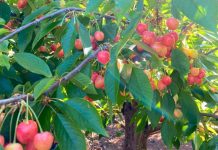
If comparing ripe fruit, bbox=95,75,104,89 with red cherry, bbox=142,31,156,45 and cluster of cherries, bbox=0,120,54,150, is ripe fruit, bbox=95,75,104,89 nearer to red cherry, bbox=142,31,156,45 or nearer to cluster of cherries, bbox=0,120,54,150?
red cherry, bbox=142,31,156,45

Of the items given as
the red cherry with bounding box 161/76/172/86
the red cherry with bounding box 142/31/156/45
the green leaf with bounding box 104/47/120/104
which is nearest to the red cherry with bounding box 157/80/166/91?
the red cherry with bounding box 161/76/172/86

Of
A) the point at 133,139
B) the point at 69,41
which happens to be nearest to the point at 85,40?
the point at 69,41

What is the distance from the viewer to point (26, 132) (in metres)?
0.77

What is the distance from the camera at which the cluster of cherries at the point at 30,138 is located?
75cm

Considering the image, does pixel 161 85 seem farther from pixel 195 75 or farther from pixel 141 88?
pixel 141 88

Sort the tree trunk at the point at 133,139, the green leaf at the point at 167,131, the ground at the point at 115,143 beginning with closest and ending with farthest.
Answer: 1. the green leaf at the point at 167,131
2. the tree trunk at the point at 133,139
3. the ground at the point at 115,143

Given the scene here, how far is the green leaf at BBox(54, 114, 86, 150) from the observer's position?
0.85m

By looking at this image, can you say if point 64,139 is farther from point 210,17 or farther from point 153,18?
point 153,18

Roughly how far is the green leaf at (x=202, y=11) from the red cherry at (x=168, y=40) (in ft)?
1.21

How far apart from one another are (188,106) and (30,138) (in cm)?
80

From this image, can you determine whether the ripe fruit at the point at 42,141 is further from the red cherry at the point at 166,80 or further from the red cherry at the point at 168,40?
the red cherry at the point at 166,80

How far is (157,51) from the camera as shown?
112 cm

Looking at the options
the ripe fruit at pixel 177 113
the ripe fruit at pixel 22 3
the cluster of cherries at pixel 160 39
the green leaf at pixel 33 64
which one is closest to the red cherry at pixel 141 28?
the cluster of cherries at pixel 160 39

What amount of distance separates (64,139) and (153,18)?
0.56 m
